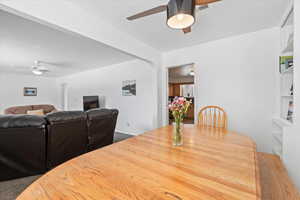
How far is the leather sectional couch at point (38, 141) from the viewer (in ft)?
5.55

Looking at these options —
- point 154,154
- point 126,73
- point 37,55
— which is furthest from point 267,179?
point 37,55

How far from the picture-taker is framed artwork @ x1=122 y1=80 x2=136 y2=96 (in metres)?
4.10

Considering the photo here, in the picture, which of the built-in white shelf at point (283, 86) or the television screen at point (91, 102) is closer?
the built-in white shelf at point (283, 86)

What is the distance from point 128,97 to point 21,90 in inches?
226

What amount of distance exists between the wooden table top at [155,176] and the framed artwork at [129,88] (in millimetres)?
3165

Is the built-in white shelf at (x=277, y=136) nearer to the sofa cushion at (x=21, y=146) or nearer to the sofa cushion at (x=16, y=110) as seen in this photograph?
the sofa cushion at (x=21, y=146)

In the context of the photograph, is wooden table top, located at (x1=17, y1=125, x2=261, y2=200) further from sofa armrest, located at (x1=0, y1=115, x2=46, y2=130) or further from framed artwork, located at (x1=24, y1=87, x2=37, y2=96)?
framed artwork, located at (x1=24, y1=87, x2=37, y2=96)

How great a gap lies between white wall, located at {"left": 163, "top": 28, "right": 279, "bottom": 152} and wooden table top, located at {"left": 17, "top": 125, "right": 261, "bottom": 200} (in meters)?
1.80

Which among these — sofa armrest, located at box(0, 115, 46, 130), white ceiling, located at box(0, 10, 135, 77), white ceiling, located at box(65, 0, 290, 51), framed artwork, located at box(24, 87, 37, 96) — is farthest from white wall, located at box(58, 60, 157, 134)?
framed artwork, located at box(24, 87, 37, 96)

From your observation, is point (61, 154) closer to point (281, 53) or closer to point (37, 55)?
point (37, 55)

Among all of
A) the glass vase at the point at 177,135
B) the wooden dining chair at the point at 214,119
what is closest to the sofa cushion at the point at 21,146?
the glass vase at the point at 177,135

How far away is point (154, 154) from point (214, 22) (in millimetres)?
2336

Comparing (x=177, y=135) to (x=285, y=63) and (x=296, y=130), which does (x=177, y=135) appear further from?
(x=285, y=63)

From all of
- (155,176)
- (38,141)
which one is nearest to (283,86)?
(155,176)
